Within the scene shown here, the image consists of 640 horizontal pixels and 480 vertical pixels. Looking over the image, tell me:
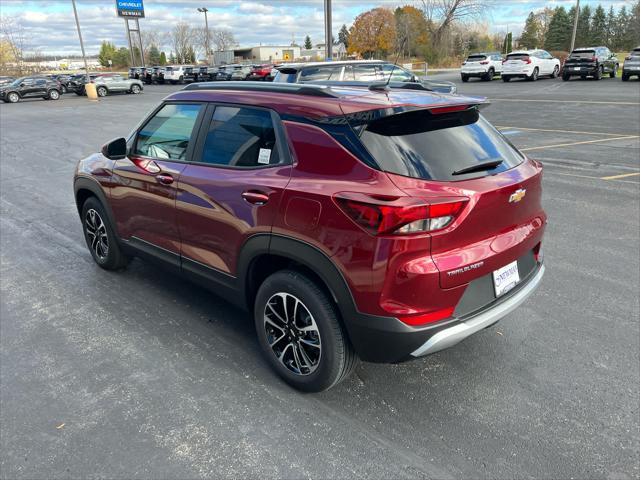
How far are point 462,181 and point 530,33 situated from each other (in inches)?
3937

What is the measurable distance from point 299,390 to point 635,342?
234 centimetres

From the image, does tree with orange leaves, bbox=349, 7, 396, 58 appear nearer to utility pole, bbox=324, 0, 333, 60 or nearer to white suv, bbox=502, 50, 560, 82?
white suv, bbox=502, 50, 560, 82

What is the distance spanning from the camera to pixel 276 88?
3145 millimetres

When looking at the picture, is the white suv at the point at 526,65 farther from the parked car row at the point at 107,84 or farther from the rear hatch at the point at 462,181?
the rear hatch at the point at 462,181

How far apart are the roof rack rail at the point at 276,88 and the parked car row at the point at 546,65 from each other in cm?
2995

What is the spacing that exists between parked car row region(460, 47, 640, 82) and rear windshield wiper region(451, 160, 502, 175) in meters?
30.1

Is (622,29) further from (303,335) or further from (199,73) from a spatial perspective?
(303,335)

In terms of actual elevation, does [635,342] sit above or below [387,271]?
below

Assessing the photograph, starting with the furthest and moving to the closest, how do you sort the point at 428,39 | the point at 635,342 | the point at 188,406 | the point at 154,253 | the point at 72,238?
1. the point at 428,39
2. the point at 72,238
3. the point at 154,253
4. the point at 635,342
5. the point at 188,406

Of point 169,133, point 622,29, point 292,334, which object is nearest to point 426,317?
point 292,334

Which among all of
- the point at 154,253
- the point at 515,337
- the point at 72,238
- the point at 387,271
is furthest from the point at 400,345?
the point at 72,238

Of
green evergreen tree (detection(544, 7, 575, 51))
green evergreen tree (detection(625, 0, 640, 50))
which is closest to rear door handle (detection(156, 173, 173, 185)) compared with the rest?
green evergreen tree (detection(625, 0, 640, 50))

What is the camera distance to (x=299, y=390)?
3.01m

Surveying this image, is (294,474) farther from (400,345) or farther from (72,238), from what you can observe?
(72,238)
